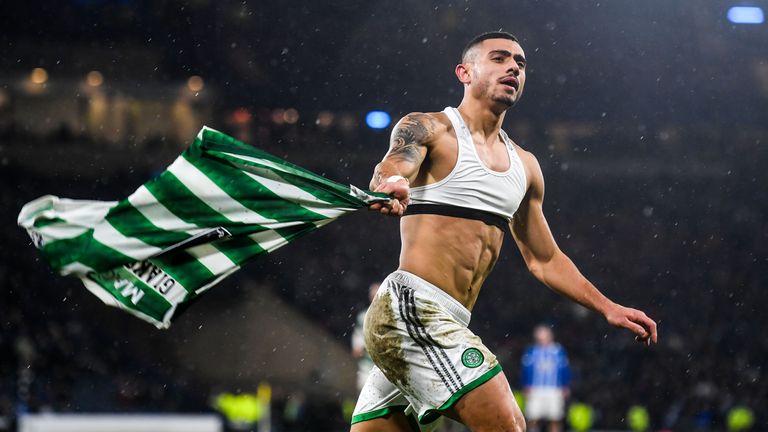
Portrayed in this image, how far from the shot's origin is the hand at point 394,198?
3180mm

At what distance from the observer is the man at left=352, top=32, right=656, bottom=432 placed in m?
3.39

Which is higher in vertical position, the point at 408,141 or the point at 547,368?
the point at 408,141

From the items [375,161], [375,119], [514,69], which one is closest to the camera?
[514,69]

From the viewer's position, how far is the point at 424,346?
348cm

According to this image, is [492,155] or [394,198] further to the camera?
[492,155]

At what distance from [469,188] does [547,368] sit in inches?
363

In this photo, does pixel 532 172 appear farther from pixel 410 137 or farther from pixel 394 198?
pixel 394 198

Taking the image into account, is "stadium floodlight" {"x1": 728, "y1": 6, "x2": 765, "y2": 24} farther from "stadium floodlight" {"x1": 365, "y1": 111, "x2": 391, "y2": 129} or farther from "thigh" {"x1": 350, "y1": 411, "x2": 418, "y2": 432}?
"thigh" {"x1": 350, "y1": 411, "x2": 418, "y2": 432}

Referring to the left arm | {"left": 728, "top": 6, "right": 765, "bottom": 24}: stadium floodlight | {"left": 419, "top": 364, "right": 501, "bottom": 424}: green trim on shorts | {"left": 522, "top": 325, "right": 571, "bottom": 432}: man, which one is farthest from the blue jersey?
{"left": 419, "top": 364, "right": 501, "bottom": 424}: green trim on shorts

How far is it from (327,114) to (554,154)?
4578 millimetres

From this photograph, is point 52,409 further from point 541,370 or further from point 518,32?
point 518,32

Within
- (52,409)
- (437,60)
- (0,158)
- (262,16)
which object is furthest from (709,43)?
(0,158)

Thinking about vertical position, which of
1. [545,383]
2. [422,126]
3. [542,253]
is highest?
[422,126]

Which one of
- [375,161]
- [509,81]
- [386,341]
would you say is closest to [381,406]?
[386,341]
